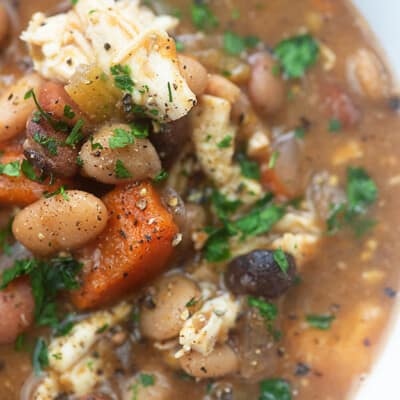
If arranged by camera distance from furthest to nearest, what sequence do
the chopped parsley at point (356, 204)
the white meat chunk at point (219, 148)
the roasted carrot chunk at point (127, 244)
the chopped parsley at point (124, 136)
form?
1. the chopped parsley at point (356, 204)
2. the white meat chunk at point (219, 148)
3. the roasted carrot chunk at point (127, 244)
4. the chopped parsley at point (124, 136)

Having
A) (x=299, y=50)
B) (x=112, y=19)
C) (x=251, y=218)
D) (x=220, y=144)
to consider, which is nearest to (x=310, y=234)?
(x=251, y=218)

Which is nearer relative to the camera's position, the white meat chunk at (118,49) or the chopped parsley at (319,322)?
the white meat chunk at (118,49)

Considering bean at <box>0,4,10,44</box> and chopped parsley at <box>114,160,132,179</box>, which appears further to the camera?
bean at <box>0,4,10,44</box>

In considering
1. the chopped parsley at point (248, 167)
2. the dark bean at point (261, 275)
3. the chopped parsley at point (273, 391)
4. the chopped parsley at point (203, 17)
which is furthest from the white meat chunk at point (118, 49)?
the chopped parsley at point (273, 391)

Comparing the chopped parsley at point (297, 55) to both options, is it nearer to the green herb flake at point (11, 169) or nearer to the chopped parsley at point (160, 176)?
the chopped parsley at point (160, 176)

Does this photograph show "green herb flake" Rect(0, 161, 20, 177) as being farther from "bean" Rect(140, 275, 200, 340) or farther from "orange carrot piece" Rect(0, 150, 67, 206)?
"bean" Rect(140, 275, 200, 340)

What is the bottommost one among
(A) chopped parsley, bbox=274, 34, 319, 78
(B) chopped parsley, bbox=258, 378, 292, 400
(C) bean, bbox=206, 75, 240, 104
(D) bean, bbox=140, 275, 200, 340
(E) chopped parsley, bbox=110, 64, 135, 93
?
(B) chopped parsley, bbox=258, 378, 292, 400

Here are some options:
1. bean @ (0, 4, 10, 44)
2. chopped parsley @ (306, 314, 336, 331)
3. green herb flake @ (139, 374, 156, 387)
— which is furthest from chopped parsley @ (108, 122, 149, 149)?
chopped parsley @ (306, 314, 336, 331)
